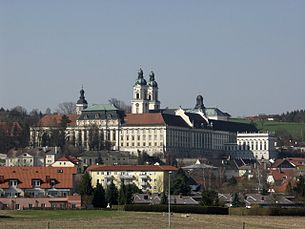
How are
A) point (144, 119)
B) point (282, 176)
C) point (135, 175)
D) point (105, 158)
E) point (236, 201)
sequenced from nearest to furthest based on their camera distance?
point (236, 201), point (135, 175), point (282, 176), point (105, 158), point (144, 119)

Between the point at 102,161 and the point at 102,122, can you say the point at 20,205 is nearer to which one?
the point at 102,161

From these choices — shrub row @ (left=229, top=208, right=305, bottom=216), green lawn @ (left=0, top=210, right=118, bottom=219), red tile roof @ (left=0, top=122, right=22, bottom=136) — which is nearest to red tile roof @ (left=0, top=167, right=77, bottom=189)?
green lawn @ (left=0, top=210, right=118, bottom=219)

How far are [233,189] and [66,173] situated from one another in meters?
23.4

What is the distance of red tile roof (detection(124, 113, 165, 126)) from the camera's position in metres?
183

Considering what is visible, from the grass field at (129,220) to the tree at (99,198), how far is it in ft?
34.5

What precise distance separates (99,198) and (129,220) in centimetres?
2038

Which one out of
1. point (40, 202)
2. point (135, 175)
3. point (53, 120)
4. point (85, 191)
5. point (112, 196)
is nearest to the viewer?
point (85, 191)

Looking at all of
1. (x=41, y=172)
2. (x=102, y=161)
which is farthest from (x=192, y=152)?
(x=41, y=172)

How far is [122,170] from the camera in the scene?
115000 mm

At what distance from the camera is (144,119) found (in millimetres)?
185750

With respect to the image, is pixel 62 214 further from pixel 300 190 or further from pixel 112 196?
pixel 300 190

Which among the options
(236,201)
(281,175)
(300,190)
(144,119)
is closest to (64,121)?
(144,119)

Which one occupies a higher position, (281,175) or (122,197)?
(281,175)

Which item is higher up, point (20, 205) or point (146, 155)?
point (146, 155)
